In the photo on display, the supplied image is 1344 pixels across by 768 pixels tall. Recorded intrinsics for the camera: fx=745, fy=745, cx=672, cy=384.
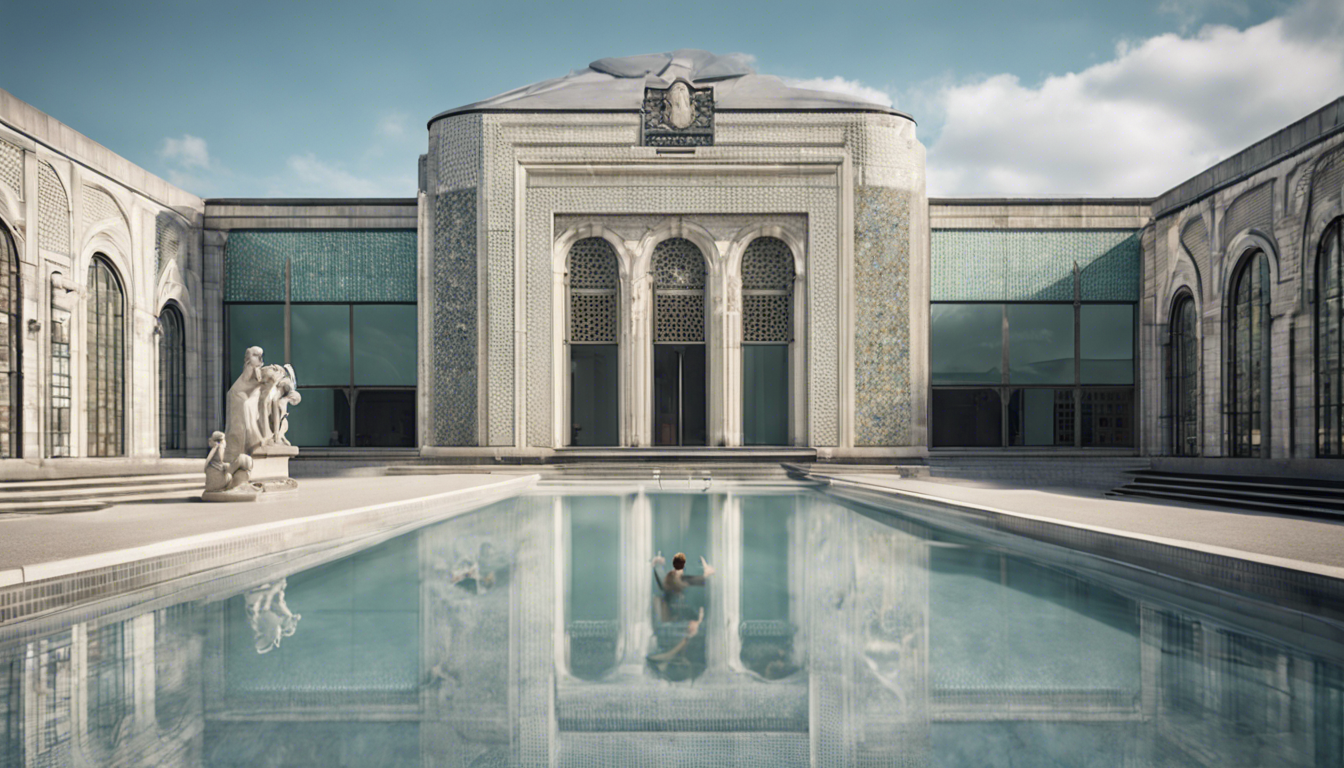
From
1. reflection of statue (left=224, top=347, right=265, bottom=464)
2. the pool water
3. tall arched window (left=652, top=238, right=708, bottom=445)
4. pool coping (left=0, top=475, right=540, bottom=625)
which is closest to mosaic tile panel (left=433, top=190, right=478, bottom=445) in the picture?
tall arched window (left=652, top=238, right=708, bottom=445)

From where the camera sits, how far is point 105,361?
434 inches

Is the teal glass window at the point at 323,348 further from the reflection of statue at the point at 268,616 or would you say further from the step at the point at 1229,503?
the step at the point at 1229,503

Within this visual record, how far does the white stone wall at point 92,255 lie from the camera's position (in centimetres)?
934

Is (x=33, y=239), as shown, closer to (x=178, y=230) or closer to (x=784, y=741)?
(x=178, y=230)

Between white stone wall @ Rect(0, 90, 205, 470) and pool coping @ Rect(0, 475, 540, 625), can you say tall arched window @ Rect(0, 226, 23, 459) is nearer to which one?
white stone wall @ Rect(0, 90, 205, 470)

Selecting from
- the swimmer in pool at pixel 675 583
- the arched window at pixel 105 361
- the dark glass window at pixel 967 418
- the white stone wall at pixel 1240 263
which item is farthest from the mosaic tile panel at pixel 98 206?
the white stone wall at pixel 1240 263

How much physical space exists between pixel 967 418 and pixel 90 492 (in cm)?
1293

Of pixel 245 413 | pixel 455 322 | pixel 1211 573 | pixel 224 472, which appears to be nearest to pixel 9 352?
pixel 245 413

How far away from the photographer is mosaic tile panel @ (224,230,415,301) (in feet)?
44.6

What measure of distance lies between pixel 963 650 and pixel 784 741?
1.23 m

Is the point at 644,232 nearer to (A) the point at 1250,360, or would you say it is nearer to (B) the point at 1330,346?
(A) the point at 1250,360

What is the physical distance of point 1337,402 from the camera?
9.04 metres

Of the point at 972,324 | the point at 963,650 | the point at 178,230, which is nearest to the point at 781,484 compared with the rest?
the point at 972,324

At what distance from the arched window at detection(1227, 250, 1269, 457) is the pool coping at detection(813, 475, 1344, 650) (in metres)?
7.04
